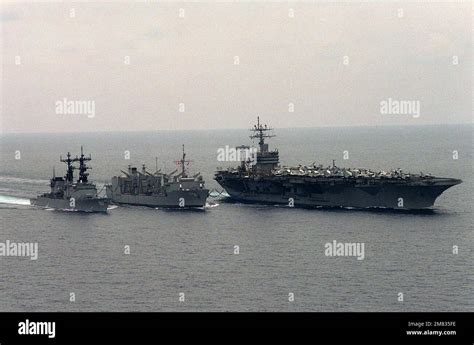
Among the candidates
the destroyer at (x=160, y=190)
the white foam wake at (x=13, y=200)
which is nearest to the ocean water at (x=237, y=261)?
the white foam wake at (x=13, y=200)

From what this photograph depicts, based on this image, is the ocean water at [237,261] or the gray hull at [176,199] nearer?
the ocean water at [237,261]

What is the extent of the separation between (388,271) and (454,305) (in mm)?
7643

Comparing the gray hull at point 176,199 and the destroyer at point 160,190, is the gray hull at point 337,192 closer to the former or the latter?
the destroyer at point 160,190

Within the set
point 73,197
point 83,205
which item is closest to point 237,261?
point 83,205

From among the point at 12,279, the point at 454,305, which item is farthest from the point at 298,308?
the point at 12,279

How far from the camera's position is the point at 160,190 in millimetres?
76375

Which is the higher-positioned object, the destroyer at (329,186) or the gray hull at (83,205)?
the destroyer at (329,186)

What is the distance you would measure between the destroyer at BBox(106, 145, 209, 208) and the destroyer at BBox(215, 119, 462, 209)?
5.98 metres

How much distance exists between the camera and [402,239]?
56.1 metres

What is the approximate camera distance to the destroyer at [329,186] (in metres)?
68.6

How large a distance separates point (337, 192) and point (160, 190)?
16078 millimetres

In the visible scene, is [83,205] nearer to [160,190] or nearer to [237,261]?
[160,190]

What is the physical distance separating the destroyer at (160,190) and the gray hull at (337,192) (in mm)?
6057
